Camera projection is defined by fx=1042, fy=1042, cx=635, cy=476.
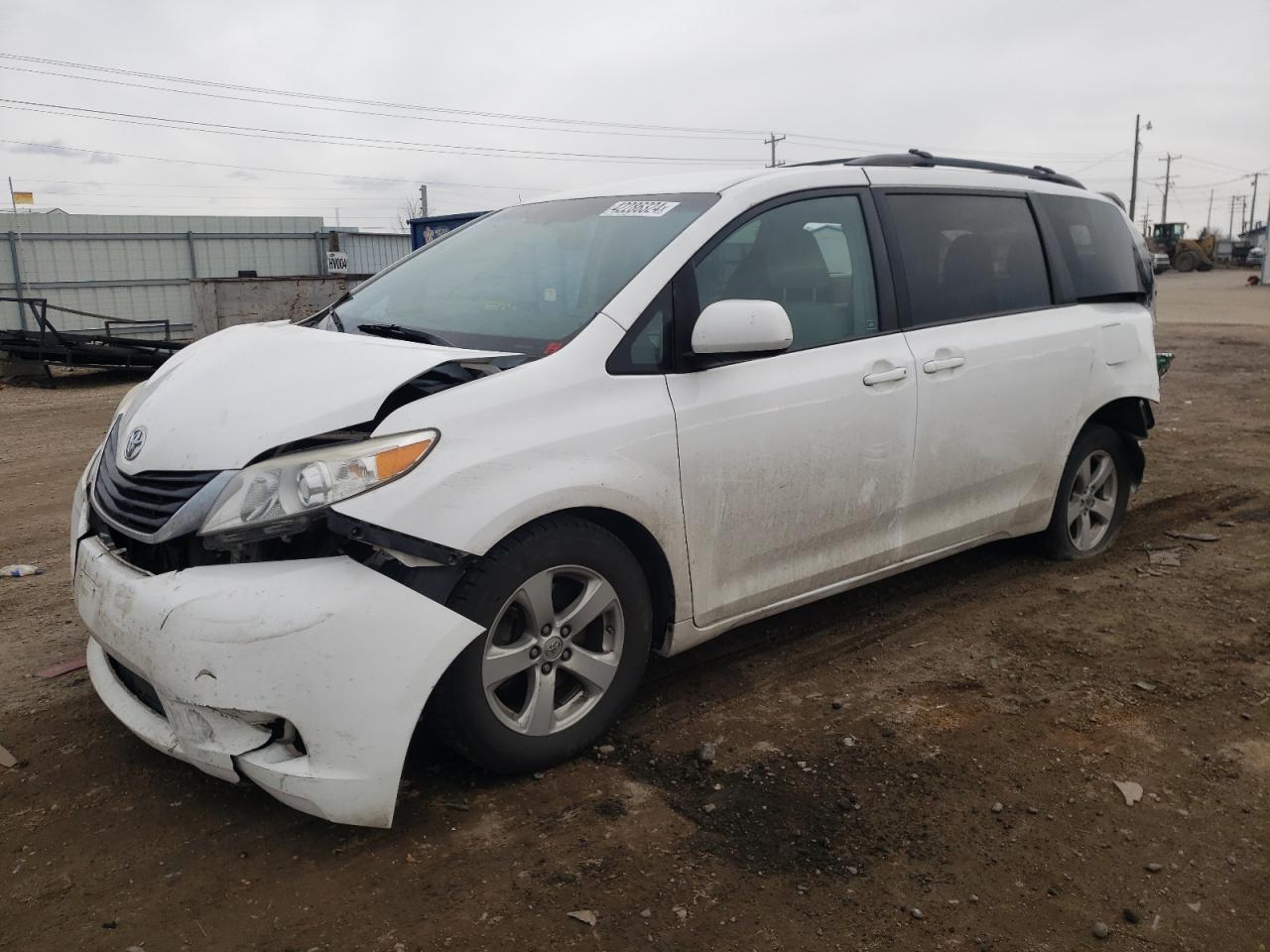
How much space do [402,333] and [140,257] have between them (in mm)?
21826

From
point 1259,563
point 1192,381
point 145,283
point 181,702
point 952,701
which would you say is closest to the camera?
point 181,702

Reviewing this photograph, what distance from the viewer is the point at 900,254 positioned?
399 cm

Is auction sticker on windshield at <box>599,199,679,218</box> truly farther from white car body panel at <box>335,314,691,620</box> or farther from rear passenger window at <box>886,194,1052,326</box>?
rear passenger window at <box>886,194,1052,326</box>

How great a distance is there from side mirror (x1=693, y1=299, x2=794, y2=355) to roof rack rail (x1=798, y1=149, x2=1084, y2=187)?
3.82 ft

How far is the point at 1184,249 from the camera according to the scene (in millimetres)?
56531

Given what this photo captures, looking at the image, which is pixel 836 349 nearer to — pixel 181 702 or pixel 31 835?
pixel 181 702

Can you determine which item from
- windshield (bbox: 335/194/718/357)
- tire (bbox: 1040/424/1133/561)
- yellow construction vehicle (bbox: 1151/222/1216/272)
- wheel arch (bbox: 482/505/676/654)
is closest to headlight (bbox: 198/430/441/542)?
wheel arch (bbox: 482/505/676/654)

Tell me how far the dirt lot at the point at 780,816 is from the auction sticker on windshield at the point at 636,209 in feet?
5.46

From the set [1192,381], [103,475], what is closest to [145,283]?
[1192,381]

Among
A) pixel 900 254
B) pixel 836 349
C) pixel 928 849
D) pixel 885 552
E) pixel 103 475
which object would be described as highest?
pixel 900 254

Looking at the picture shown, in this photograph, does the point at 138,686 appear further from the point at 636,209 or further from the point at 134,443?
the point at 636,209

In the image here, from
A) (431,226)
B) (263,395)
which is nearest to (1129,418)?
(263,395)

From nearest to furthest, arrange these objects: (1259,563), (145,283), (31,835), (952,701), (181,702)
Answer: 1. (181,702)
2. (31,835)
3. (952,701)
4. (1259,563)
5. (145,283)

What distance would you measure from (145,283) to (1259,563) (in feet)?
74.0
